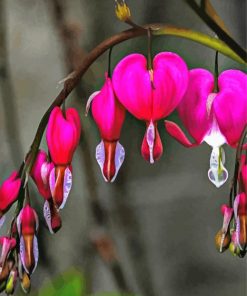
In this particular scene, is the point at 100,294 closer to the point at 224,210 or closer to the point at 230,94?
the point at 224,210

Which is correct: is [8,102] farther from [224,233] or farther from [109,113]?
[224,233]

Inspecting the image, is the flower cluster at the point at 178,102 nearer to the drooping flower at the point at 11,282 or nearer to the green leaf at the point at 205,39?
the green leaf at the point at 205,39

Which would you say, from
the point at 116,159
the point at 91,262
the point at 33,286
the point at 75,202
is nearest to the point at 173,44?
the point at 116,159

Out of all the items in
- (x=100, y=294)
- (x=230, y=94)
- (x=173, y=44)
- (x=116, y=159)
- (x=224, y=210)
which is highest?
(x=173, y=44)

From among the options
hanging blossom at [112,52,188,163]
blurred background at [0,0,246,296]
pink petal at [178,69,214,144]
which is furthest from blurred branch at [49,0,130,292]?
pink petal at [178,69,214,144]

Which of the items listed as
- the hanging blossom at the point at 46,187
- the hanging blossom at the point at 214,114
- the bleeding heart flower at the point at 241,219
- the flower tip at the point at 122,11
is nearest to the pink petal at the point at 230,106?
the hanging blossom at the point at 214,114
